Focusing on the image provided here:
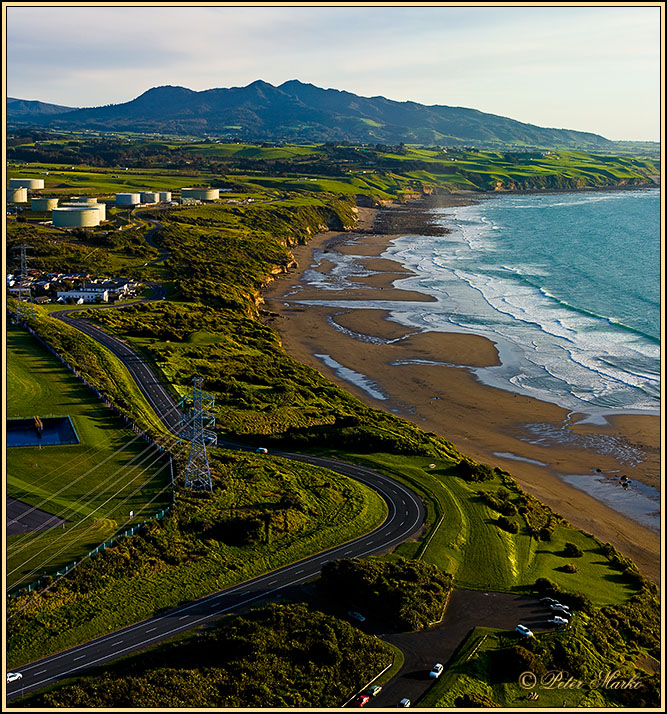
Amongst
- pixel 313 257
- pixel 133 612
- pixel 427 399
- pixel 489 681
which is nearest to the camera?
pixel 489 681

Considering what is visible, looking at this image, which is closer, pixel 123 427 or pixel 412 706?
pixel 412 706

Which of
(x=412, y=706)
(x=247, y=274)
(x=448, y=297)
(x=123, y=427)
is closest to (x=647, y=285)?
(x=448, y=297)

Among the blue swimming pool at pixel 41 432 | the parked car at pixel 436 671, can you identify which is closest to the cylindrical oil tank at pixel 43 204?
the blue swimming pool at pixel 41 432

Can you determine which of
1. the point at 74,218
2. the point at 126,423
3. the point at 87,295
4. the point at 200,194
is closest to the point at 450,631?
the point at 126,423

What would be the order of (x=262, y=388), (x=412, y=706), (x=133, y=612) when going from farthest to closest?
(x=262, y=388) < (x=133, y=612) < (x=412, y=706)

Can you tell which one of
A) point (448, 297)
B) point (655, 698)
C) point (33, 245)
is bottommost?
point (655, 698)

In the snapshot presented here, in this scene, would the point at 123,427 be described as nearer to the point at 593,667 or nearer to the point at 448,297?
the point at 593,667

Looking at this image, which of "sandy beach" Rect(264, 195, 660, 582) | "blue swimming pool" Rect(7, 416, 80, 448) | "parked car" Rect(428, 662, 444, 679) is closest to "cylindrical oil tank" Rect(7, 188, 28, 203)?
"sandy beach" Rect(264, 195, 660, 582)
